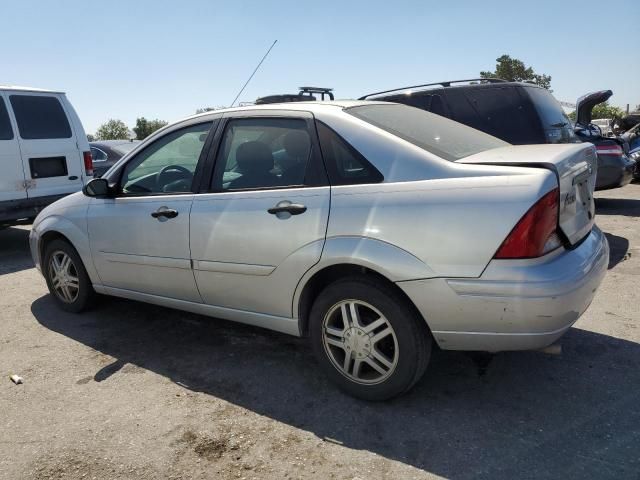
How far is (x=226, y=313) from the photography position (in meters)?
3.61

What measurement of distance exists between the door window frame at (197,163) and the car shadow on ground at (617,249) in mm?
4263

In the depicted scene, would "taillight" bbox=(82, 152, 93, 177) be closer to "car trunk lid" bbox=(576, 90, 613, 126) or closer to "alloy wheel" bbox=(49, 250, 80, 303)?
"alloy wheel" bbox=(49, 250, 80, 303)

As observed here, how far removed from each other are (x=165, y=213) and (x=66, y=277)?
1.60 meters

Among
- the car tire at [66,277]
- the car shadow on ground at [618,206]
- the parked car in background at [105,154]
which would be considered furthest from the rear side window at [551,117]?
the parked car in background at [105,154]

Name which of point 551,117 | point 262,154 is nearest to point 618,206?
point 551,117

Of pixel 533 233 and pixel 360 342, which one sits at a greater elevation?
pixel 533 233

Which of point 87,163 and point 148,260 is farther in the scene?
point 87,163

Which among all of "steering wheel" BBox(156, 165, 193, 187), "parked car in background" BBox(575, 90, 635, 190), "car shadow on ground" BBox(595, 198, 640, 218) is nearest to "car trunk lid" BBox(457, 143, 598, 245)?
"steering wheel" BBox(156, 165, 193, 187)

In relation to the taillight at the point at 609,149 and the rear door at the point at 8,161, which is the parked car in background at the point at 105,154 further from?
the taillight at the point at 609,149

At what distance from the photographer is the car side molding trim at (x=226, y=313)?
3.31 meters

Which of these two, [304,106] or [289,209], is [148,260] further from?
[304,106]

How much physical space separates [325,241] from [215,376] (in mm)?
1264

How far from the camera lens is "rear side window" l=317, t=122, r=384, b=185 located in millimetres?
2916

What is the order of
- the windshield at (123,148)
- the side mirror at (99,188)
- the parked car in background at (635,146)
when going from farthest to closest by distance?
the parked car in background at (635,146)
the windshield at (123,148)
the side mirror at (99,188)
